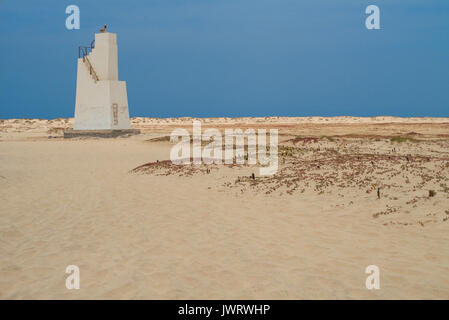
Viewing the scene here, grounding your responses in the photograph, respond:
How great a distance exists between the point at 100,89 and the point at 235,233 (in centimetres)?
3108

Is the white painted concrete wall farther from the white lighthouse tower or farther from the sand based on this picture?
the sand

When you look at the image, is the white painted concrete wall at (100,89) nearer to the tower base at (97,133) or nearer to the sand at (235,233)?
the tower base at (97,133)

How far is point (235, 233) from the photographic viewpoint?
938 cm

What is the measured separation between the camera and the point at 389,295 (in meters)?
5.97

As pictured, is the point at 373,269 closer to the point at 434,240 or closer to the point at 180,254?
the point at 434,240

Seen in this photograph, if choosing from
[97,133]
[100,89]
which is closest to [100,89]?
[100,89]

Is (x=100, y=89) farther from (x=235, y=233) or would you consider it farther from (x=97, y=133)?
(x=235, y=233)

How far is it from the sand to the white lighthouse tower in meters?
20.3

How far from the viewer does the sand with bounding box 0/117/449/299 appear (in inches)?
253

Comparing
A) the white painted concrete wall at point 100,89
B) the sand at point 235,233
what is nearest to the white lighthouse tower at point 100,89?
the white painted concrete wall at point 100,89

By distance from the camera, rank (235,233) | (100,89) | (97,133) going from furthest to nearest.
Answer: (97,133) → (100,89) → (235,233)

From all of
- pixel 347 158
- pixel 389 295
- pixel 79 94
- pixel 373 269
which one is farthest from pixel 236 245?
pixel 79 94

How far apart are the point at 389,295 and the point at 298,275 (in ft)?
4.57
